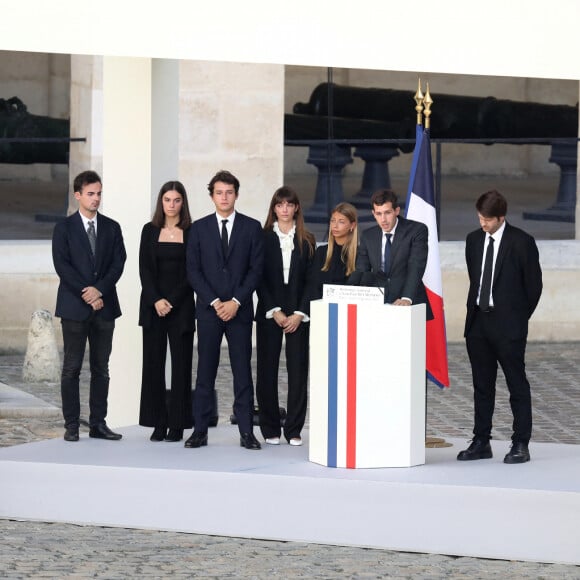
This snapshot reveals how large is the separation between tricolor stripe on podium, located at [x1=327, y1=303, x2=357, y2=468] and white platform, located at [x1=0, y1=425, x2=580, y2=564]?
16 cm

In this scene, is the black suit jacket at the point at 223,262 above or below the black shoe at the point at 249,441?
above

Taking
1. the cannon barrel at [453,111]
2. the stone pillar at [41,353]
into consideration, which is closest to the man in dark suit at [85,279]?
the stone pillar at [41,353]

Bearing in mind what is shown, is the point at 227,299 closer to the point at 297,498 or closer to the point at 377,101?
the point at 297,498

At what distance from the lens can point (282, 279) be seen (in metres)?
12.3

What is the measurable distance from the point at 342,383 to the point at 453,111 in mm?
18710

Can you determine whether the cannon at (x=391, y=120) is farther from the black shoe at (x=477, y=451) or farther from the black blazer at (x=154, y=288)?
the black shoe at (x=477, y=451)

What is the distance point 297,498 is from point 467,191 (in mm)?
21061

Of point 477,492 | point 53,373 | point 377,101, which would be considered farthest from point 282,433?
point 377,101

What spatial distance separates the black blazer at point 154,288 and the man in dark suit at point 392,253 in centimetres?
119

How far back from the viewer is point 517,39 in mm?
11766

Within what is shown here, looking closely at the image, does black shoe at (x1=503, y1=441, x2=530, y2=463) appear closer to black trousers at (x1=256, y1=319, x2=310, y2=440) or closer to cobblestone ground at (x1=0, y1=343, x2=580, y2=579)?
cobblestone ground at (x1=0, y1=343, x2=580, y2=579)

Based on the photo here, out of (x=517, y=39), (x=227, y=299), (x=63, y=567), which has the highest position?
(x=517, y=39)

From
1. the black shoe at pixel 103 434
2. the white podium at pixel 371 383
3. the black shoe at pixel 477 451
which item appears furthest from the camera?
the black shoe at pixel 103 434

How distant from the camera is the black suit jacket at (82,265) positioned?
40.2 feet
